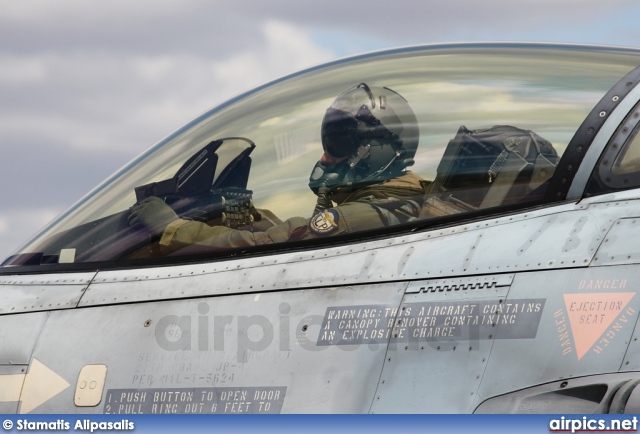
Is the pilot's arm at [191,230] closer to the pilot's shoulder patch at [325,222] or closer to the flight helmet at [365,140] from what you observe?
the pilot's shoulder patch at [325,222]

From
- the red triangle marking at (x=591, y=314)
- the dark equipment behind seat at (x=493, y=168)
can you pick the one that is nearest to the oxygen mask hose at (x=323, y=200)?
the dark equipment behind seat at (x=493, y=168)

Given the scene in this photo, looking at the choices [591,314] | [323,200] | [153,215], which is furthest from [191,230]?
[591,314]

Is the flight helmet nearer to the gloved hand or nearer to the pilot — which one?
the pilot

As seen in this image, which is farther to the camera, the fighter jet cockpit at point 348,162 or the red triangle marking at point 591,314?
the fighter jet cockpit at point 348,162

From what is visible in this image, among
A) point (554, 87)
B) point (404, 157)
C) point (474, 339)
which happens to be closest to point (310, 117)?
point (404, 157)

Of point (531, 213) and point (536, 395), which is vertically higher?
point (531, 213)

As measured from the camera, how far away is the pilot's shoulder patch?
4.29 meters

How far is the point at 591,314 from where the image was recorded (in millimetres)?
3576

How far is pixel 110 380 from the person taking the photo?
4203mm

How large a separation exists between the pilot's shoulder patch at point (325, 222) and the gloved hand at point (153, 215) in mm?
802

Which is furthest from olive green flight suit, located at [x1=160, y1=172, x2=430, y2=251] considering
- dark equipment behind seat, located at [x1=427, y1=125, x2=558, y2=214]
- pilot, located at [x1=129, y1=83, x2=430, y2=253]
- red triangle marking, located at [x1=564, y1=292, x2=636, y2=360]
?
red triangle marking, located at [x1=564, y1=292, x2=636, y2=360]

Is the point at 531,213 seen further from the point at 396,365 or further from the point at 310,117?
Result: the point at 310,117

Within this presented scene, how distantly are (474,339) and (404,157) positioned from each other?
1079 millimetres

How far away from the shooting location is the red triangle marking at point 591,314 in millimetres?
3541
